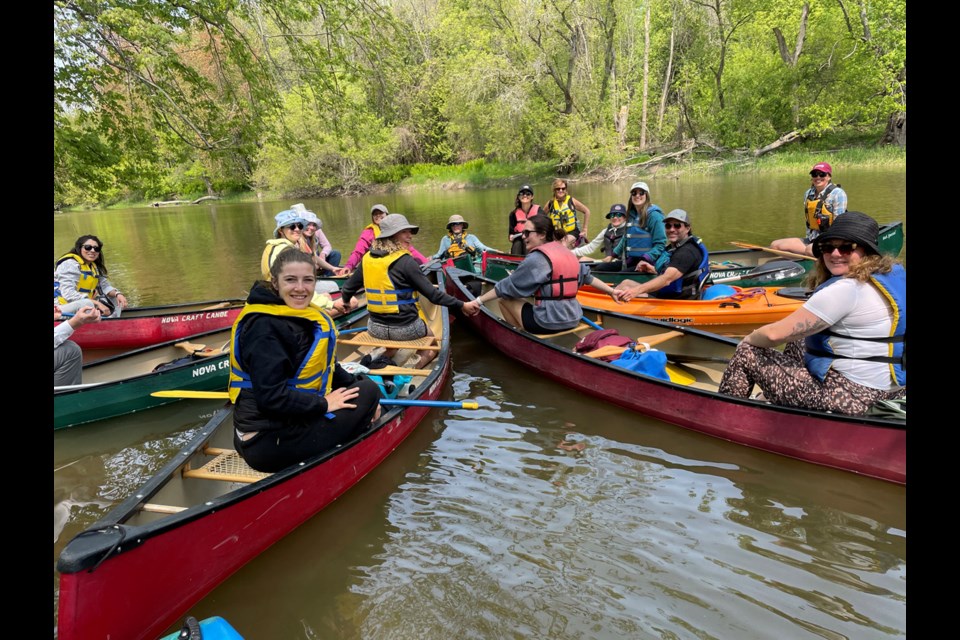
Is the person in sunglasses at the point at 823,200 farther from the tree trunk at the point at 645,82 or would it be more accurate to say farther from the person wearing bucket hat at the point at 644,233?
the tree trunk at the point at 645,82

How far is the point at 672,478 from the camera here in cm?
440

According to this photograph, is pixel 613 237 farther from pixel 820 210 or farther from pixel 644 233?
pixel 820 210

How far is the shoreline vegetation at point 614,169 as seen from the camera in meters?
25.5

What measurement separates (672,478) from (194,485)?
341 centimetres

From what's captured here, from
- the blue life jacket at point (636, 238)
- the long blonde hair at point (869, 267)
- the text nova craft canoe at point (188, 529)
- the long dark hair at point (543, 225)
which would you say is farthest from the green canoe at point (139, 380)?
the long blonde hair at point (869, 267)

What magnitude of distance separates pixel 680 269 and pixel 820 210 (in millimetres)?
3181

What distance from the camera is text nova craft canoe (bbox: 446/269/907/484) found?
3986mm

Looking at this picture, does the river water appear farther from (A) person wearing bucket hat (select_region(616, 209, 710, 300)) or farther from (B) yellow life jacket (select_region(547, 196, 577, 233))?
(B) yellow life jacket (select_region(547, 196, 577, 233))

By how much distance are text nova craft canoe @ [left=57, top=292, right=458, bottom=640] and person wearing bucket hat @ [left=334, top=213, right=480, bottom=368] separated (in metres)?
1.41

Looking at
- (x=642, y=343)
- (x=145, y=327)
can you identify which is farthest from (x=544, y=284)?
(x=145, y=327)

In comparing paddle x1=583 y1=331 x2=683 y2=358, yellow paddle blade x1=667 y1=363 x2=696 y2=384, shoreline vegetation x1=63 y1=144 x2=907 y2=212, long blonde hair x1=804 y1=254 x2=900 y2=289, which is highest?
shoreline vegetation x1=63 y1=144 x2=907 y2=212

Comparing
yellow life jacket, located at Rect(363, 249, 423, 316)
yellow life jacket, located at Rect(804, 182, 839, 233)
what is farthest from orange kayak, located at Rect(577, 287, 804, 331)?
yellow life jacket, located at Rect(363, 249, 423, 316)

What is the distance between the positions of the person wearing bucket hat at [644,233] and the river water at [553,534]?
3.12 meters
